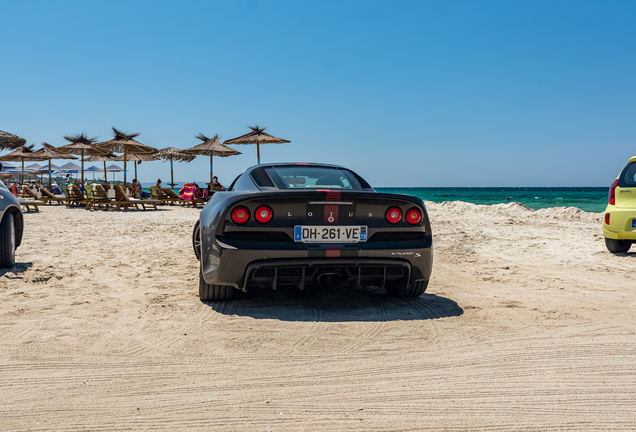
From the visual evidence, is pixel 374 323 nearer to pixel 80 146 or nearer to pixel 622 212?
pixel 622 212

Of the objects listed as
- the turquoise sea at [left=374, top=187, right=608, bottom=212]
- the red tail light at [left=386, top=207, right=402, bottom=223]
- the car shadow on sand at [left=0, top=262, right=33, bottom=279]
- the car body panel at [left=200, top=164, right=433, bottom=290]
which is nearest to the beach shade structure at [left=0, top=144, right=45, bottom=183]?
the turquoise sea at [left=374, top=187, right=608, bottom=212]

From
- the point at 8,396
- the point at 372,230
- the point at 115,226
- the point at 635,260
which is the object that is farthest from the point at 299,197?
the point at 115,226

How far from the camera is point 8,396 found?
2109mm

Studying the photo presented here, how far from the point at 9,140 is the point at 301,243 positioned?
39.0ft

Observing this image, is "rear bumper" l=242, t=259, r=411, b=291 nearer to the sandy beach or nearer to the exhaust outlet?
the exhaust outlet

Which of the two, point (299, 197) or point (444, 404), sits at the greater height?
point (299, 197)

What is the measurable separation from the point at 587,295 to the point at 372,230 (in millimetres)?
2487

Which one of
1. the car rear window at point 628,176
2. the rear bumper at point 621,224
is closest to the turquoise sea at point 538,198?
the rear bumper at point 621,224

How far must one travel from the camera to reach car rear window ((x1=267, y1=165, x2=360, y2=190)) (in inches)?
150

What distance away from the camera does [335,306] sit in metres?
3.88

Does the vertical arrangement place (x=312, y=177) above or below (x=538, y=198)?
above

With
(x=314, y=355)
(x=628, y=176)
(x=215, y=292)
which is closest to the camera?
(x=314, y=355)

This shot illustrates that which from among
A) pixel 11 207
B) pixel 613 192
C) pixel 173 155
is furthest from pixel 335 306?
pixel 173 155

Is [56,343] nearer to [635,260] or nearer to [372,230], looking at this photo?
[372,230]
